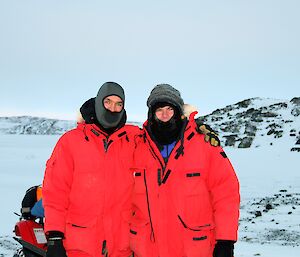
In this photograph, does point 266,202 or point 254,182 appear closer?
point 266,202

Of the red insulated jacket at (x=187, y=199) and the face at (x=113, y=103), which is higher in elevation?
the face at (x=113, y=103)

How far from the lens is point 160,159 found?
396cm

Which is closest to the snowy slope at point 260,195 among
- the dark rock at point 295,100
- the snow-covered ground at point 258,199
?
the snow-covered ground at point 258,199

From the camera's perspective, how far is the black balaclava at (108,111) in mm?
4070

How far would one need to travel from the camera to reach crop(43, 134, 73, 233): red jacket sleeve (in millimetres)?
3809

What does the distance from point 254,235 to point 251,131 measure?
30850mm

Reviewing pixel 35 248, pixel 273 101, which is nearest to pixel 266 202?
pixel 35 248

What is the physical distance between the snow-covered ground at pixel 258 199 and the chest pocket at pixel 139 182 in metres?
4.02

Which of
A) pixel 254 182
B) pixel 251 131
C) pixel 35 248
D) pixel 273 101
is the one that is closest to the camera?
pixel 35 248

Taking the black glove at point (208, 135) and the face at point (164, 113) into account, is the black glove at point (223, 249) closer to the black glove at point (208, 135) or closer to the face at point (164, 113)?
the black glove at point (208, 135)

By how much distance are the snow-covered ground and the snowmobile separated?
7.98ft

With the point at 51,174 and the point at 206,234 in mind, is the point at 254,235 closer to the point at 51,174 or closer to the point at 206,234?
the point at 206,234

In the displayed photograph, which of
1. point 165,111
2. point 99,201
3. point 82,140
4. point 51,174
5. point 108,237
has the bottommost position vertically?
point 108,237

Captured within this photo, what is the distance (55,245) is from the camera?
375 centimetres
